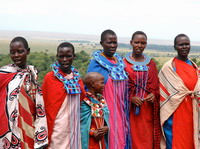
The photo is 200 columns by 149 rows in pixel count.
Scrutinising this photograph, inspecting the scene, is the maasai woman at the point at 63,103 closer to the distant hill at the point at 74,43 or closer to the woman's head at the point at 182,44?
the woman's head at the point at 182,44

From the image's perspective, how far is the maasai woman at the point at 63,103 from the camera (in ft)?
11.0

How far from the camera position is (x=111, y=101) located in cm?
399

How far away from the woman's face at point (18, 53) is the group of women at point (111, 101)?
0.01 meters

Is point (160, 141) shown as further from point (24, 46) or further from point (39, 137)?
point (24, 46)

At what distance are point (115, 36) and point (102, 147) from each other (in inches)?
63.4

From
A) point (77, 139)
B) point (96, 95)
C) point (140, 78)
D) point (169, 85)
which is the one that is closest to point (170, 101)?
point (169, 85)

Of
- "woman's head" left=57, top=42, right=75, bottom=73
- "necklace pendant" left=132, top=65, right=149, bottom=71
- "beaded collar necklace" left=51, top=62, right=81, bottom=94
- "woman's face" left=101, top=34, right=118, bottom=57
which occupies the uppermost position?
"woman's face" left=101, top=34, right=118, bottom=57

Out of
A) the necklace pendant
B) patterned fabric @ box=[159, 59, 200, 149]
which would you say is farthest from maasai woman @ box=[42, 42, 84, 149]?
patterned fabric @ box=[159, 59, 200, 149]

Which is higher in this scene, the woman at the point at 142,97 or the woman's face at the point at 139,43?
the woman's face at the point at 139,43

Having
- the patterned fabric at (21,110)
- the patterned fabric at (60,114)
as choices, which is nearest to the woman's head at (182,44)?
the patterned fabric at (60,114)

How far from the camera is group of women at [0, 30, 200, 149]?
312cm

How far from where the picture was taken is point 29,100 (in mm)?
3201

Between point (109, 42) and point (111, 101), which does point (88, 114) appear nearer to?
point (111, 101)

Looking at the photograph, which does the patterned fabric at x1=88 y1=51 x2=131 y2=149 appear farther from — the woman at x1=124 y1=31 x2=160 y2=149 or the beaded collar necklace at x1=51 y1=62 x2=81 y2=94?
the beaded collar necklace at x1=51 y1=62 x2=81 y2=94
